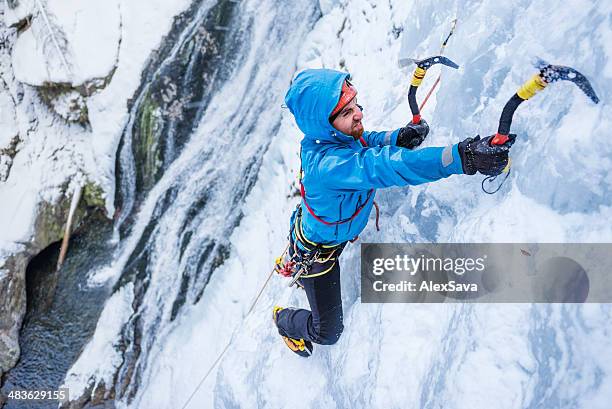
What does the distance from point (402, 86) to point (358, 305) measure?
5.08 ft

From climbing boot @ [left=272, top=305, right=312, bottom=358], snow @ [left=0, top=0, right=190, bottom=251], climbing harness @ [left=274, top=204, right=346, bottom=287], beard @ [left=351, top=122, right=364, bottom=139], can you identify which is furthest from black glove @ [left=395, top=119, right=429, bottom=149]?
snow @ [left=0, top=0, right=190, bottom=251]

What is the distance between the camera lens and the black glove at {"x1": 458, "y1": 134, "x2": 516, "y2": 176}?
1.62m

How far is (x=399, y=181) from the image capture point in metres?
1.78

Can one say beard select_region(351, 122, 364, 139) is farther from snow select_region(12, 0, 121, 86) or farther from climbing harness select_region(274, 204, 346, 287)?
snow select_region(12, 0, 121, 86)

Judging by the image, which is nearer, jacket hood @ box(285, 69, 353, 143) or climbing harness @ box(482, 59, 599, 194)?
climbing harness @ box(482, 59, 599, 194)

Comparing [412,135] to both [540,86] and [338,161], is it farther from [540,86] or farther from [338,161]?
[540,86]

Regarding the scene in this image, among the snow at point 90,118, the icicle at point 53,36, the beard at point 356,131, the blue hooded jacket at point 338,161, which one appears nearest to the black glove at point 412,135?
the blue hooded jacket at point 338,161

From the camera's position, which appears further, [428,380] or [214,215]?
[214,215]

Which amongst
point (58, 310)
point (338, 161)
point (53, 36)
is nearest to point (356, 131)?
point (338, 161)

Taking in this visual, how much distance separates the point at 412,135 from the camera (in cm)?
247

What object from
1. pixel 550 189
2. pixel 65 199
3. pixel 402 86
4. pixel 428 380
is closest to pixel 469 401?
pixel 428 380

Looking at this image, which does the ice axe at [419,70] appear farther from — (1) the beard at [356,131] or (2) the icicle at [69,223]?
(2) the icicle at [69,223]

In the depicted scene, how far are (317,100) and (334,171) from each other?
302 mm

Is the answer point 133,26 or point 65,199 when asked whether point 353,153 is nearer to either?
point 133,26
